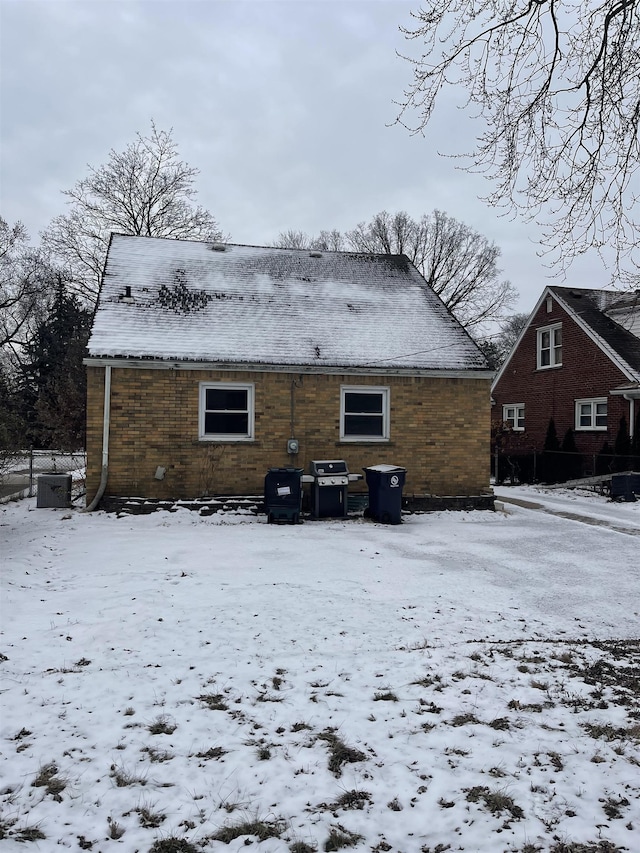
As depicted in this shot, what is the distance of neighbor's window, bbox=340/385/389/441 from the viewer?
1344 cm

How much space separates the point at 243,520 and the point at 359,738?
8.38 meters

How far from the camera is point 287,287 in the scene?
49.5 feet

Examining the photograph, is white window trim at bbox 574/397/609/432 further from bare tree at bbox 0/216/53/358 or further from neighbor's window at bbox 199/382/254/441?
bare tree at bbox 0/216/53/358

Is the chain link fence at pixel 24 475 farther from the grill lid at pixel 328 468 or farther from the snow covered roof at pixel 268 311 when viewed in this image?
the grill lid at pixel 328 468

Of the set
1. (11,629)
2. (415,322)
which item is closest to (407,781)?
(11,629)

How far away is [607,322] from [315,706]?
21.4 meters

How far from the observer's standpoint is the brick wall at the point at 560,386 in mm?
20188

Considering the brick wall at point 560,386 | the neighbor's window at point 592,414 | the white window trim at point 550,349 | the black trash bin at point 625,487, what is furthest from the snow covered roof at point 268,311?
the white window trim at point 550,349

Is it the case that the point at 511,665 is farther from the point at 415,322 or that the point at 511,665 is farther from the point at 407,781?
the point at 415,322

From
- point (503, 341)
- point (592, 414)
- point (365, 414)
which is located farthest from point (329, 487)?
point (503, 341)

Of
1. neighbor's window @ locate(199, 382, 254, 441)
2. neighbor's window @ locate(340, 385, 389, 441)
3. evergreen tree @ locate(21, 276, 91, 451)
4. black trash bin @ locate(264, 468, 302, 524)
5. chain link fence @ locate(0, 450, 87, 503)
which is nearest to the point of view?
chain link fence @ locate(0, 450, 87, 503)

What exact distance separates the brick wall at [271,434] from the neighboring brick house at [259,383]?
26 mm

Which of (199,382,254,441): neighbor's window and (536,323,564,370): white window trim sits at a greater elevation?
(536,323,564,370): white window trim

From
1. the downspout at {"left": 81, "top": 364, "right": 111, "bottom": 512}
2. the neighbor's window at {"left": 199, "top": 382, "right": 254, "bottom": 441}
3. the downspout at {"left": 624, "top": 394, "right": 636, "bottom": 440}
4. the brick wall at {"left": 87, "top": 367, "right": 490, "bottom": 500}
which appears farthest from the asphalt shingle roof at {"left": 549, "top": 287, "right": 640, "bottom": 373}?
the downspout at {"left": 81, "top": 364, "right": 111, "bottom": 512}
